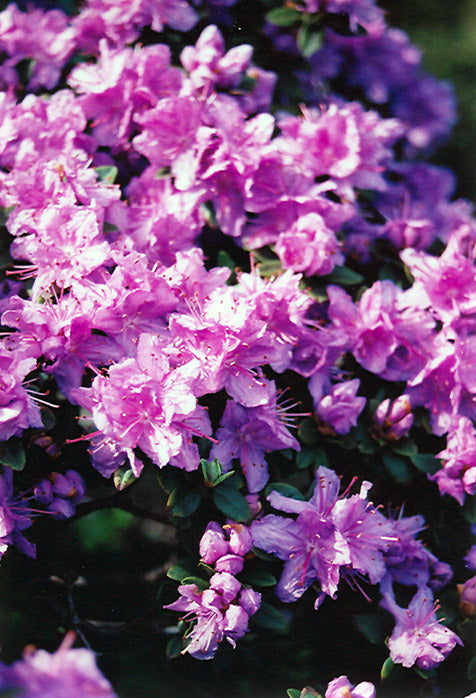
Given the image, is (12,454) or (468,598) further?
(468,598)

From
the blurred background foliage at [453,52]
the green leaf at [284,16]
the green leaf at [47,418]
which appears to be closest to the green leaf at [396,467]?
the green leaf at [47,418]

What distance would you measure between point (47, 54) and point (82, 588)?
1597 millimetres

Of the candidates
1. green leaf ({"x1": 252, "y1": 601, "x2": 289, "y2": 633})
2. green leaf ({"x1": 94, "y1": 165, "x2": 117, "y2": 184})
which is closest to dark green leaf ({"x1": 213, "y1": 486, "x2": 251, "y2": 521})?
green leaf ({"x1": 252, "y1": 601, "x2": 289, "y2": 633})

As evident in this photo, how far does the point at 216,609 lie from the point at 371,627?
443 millimetres

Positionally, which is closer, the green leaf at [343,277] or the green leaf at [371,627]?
the green leaf at [371,627]

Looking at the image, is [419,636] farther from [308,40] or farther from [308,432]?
[308,40]

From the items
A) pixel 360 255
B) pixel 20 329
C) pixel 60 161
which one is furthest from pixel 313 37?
pixel 20 329

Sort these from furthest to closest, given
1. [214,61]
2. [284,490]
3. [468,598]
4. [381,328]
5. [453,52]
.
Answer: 1. [453,52]
2. [214,61]
3. [381,328]
4. [468,598]
5. [284,490]

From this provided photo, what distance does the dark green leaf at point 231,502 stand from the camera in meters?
1.62

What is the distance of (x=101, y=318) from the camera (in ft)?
5.28

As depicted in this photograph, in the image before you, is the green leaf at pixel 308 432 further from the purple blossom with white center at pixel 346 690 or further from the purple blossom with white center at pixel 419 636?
the purple blossom with white center at pixel 346 690

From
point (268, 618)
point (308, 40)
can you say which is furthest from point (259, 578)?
point (308, 40)

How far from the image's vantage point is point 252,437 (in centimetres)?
174

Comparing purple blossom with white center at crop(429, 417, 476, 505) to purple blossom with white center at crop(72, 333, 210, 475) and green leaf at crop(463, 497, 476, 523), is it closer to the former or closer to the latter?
green leaf at crop(463, 497, 476, 523)
